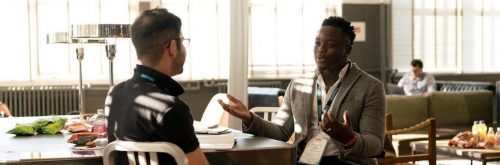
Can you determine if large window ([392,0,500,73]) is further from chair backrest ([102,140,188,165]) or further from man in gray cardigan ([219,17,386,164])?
chair backrest ([102,140,188,165])

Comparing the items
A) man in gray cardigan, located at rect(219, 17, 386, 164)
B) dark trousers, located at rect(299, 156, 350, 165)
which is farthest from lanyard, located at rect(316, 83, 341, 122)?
dark trousers, located at rect(299, 156, 350, 165)

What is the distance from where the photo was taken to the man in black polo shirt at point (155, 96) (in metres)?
2.11

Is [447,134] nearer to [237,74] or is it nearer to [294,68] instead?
[237,74]

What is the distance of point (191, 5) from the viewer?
31.8 ft

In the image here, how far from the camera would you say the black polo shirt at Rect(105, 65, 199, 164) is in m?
2.10

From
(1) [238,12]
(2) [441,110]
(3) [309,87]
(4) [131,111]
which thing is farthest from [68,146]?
(2) [441,110]

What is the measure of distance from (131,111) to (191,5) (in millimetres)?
7577

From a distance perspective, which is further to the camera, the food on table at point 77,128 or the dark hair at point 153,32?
the food on table at point 77,128

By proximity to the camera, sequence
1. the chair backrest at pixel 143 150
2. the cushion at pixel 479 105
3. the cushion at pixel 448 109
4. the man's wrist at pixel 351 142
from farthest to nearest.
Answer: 1. the cushion at pixel 479 105
2. the cushion at pixel 448 109
3. the man's wrist at pixel 351 142
4. the chair backrest at pixel 143 150

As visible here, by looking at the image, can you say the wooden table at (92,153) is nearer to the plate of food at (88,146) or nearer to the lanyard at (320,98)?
the plate of food at (88,146)

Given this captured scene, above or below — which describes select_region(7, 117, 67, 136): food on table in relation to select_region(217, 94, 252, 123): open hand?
below

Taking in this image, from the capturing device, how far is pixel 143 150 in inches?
83.7

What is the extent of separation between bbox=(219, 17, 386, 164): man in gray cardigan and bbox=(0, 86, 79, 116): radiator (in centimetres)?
627

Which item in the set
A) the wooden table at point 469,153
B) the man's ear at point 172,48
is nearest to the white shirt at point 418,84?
the wooden table at point 469,153
